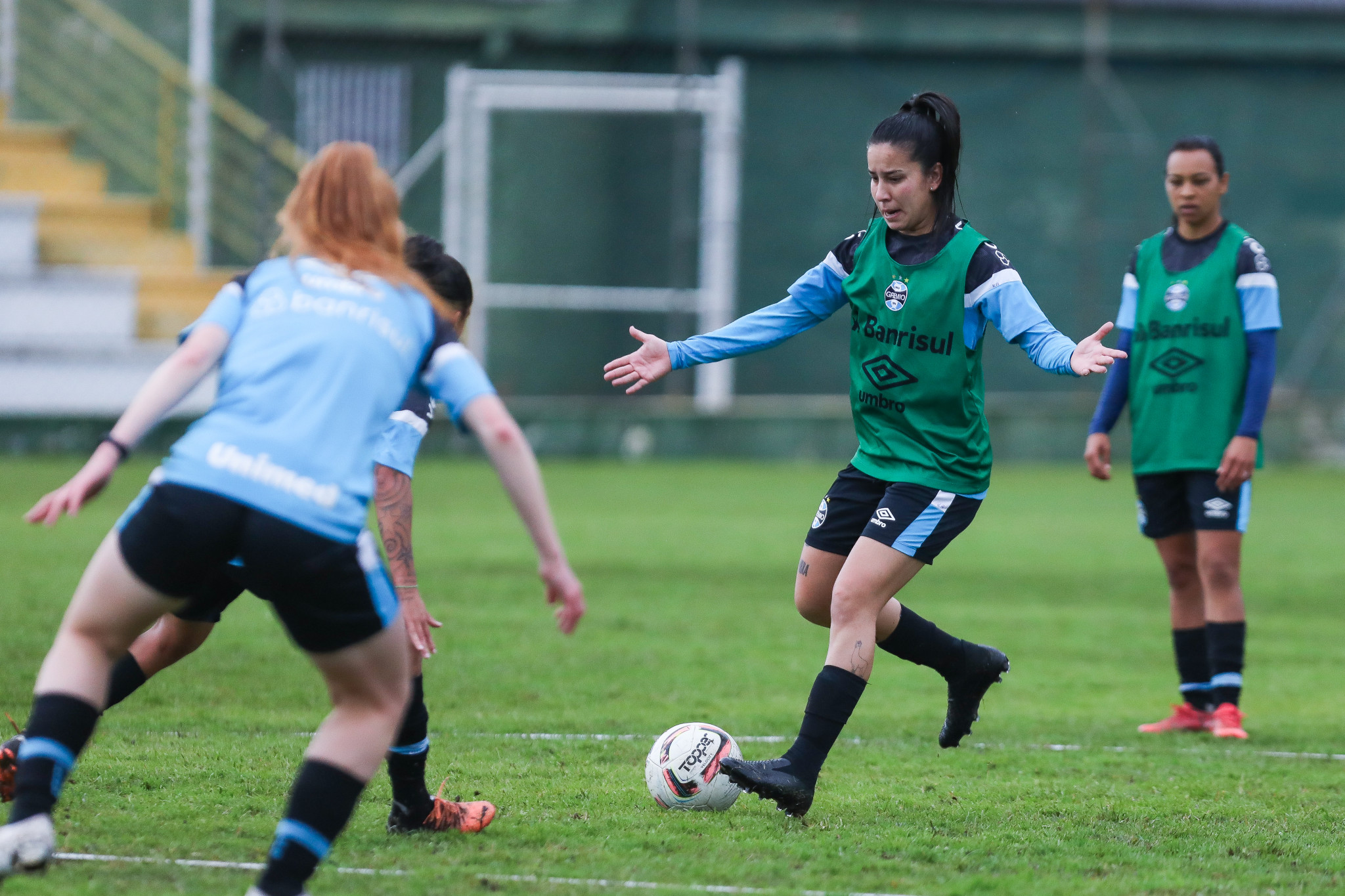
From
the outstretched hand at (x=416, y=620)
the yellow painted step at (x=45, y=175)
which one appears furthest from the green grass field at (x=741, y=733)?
the yellow painted step at (x=45, y=175)

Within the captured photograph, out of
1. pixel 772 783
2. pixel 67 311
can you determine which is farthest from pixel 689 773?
pixel 67 311

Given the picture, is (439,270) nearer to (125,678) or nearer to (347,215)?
(347,215)

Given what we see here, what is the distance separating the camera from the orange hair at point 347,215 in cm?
346

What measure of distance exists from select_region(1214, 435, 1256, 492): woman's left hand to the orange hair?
12.0 ft

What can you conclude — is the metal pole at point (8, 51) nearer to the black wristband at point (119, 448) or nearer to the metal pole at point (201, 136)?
the metal pole at point (201, 136)

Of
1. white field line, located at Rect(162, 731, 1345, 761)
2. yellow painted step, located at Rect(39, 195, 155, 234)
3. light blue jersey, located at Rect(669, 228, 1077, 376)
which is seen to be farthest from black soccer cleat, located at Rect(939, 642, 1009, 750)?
yellow painted step, located at Rect(39, 195, 155, 234)

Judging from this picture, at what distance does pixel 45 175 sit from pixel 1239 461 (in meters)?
17.9

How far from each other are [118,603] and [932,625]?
9.18 feet

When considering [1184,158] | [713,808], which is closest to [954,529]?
[713,808]

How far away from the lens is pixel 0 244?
712 inches

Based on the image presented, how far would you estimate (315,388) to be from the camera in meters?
3.30

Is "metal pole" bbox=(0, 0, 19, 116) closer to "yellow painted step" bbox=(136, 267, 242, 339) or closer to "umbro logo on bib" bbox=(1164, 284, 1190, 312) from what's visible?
"yellow painted step" bbox=(136, 267, 242, 339)

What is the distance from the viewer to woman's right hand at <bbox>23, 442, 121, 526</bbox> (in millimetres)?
3291

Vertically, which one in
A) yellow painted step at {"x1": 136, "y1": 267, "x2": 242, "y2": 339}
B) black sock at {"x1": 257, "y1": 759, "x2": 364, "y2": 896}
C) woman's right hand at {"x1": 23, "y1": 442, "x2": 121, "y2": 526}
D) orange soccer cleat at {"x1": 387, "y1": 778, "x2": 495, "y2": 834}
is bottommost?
yellow painted step at {"x1": 136, "y1": 267, "x2": 242, "y2": 339}
